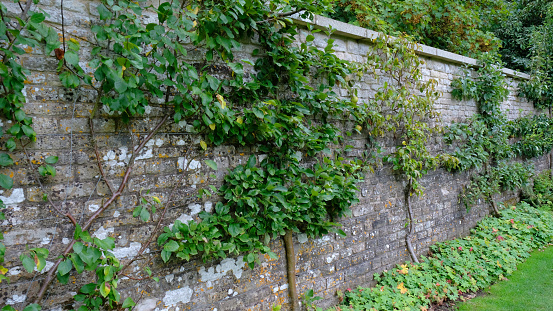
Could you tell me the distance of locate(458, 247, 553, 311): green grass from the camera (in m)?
3.64

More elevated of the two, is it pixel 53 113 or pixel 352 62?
pixel 352 62

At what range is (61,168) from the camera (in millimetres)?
2139

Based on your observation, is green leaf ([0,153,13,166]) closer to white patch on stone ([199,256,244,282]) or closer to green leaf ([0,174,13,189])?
green leaf ([0,174,13,189])

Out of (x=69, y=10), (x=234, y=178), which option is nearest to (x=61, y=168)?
(x=69, y=10)

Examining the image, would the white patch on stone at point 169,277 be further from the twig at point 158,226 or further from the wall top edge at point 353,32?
the wall top edge at point 353,32

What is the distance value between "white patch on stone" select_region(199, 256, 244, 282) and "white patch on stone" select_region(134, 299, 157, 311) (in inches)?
15.6

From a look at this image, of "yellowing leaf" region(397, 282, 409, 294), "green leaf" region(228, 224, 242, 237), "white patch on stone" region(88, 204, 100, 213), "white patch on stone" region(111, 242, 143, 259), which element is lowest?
"yellowing leaf" region(397, 282, 409, 294)

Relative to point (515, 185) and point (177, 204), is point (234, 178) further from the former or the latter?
point (515, 185)

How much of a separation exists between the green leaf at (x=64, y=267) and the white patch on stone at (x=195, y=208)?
2.96 ft

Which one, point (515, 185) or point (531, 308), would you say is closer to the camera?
point (531, 308)

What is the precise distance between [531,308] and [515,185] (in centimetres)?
389

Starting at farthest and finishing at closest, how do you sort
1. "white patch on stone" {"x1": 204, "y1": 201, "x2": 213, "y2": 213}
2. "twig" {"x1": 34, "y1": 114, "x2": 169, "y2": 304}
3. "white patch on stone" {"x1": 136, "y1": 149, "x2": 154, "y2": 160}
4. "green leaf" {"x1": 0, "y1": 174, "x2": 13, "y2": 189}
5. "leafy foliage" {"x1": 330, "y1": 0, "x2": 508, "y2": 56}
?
"leafy foliage" {"x1": 330, "y1": 0, "x2": 508, "y2": 56} → "white patch on stone" {"x1": 204, "y1": 201, "x2": 213, "y2": 213} → "white patch on stone" {"x1": 136, "y1": 149, "x2": 154, "y2": 160} → "twig" {"x1": 34, "y1": 114, "x2": 169, "y2": 304} → "green leaf" {"x1": 0, "y1": 174, "x2": 13, "y2": 189}

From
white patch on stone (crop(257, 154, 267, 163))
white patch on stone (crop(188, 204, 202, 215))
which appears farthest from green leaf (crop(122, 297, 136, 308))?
white patch on stone (crop(257, 154, 267, 163))

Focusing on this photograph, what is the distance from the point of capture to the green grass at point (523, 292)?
364 cm
